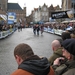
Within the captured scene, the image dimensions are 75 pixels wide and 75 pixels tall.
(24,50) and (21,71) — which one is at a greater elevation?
(24,50)

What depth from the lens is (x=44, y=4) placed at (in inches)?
5719

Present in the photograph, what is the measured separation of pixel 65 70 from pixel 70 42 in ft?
1.34

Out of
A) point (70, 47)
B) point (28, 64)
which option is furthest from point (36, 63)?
point (70, 47)

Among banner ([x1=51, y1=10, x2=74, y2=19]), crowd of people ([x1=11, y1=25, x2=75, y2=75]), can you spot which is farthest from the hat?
banner ([x1=51, y1=10, x2=74, y2=19])

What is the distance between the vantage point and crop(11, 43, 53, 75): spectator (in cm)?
303

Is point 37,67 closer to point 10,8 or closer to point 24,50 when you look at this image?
point 24,50

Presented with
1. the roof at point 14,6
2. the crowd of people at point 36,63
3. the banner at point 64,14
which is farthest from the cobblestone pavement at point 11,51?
the roof at point 14,6

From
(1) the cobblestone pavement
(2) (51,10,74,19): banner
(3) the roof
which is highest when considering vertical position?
(3) the roof

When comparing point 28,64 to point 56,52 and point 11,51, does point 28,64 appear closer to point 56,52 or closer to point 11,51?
point 56,52

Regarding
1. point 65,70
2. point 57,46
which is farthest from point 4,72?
point 65,70

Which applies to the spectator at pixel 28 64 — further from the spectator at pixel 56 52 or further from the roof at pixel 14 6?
the roof at pixel 14 6

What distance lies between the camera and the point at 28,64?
3.08m

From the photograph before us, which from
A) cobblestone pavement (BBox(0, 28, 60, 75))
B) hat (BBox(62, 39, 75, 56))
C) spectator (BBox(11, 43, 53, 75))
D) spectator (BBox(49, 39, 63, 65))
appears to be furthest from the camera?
cobblestone pavement (BBox(0, 28, 60, 75))

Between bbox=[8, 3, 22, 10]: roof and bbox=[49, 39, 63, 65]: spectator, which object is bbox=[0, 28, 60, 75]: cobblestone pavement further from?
bbox=[8, 3, 22, 10]: roof
